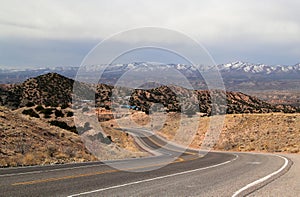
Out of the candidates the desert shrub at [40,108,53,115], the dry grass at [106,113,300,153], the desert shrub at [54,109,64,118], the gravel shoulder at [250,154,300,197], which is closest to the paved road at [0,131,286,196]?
the gravel shoulder at [250,154,300,197]

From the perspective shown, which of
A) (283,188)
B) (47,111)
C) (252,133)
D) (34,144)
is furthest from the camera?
(252,133)

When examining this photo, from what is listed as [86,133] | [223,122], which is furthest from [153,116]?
[86,133]

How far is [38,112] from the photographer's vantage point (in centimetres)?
4947

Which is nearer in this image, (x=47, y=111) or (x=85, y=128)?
(x=85, y=128)

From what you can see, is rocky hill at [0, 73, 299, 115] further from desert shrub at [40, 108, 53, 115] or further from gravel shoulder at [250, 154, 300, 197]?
gravel shoulder at [250, 154, 300, 197]

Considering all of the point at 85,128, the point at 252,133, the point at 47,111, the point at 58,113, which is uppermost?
the point at 47,111

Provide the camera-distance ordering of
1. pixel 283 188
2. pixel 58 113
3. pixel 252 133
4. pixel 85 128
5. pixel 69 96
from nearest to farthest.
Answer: pixel 283 188 → pixel 85 128 → pixel 58 113 → pixel 252 133 → pixel 69 96

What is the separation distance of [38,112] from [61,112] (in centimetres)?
311

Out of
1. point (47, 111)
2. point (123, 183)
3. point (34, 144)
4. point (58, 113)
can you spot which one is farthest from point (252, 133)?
point (123, 183)

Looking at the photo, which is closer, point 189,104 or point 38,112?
point 38,112

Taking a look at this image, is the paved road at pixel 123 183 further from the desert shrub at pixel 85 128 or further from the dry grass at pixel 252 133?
the dry grass at pixel 252 133

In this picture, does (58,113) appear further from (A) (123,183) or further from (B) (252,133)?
(A) (123,183)

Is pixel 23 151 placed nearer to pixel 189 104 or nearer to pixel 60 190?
pixel 60 190

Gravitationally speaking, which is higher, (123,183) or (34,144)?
(123,183)
